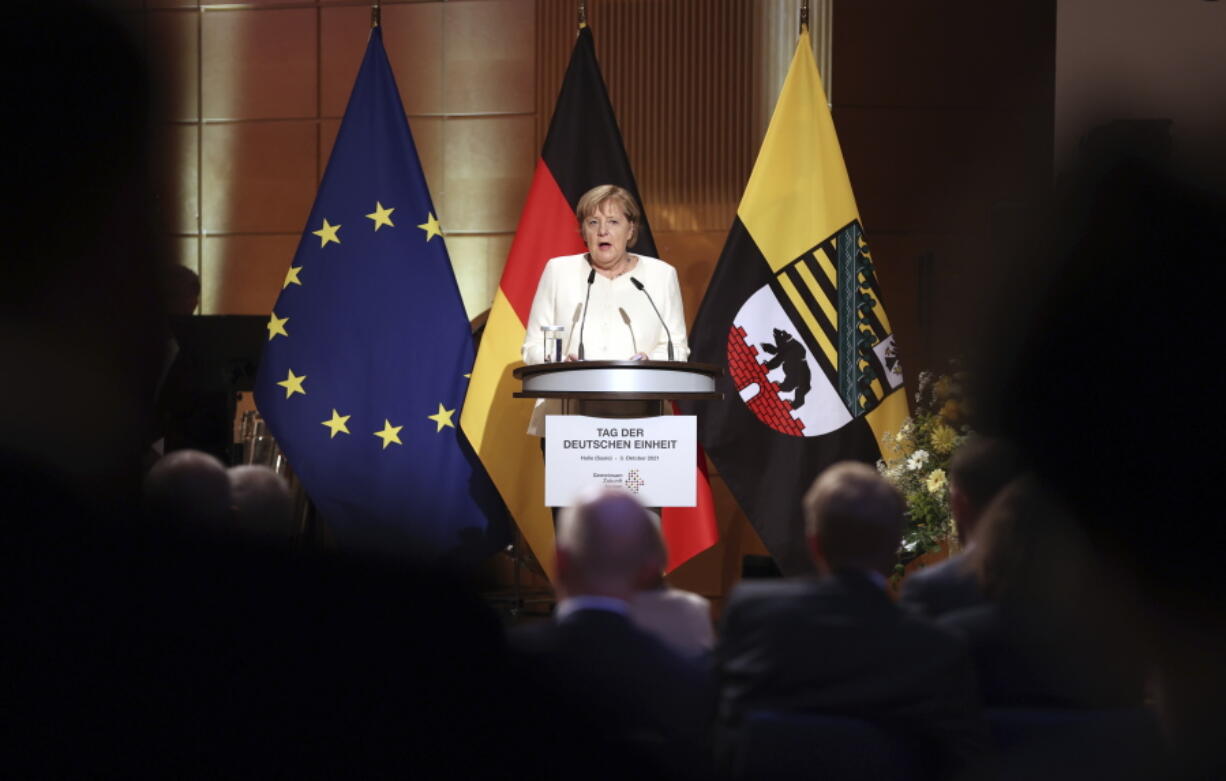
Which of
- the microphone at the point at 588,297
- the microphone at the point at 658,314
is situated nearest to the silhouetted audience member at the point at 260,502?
the microphone at the point at 588,297

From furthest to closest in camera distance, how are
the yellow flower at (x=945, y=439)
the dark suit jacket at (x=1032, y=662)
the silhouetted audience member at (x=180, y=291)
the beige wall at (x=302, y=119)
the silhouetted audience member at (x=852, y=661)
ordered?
the beige wall at (x=302, y=119) < the silhouetted audience member at (x=180, y=291) < the yellow flower at (x=945, y=439) < the dark suit jacket at (x=1032, y=662) < the silhouetted audience member at (x=852, y=661)

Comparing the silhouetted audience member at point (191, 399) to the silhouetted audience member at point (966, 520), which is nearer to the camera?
the silhouetted audience member at point (966, 520)

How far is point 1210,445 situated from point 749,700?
1528mm

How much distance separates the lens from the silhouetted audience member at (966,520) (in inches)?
93.8

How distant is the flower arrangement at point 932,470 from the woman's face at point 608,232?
48.1 inches

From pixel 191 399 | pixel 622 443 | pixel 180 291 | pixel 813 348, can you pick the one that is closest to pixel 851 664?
pixel 622 443

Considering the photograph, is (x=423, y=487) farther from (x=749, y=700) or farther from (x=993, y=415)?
(x=749, y=700)

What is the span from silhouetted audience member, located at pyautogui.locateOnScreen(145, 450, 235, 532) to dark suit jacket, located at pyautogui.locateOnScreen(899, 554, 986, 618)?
4.25ft

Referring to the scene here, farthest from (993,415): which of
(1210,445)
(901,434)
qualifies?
(1210,445)

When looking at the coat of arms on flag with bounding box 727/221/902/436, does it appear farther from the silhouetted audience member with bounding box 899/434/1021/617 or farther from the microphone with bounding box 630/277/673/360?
the silhouetted audience member with bounding box 899/434/1021/617

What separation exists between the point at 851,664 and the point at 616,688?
0.37 m

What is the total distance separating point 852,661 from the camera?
2078 mm

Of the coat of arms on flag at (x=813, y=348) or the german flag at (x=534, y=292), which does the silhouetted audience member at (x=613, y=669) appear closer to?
the german flag at (x=534, y=292)

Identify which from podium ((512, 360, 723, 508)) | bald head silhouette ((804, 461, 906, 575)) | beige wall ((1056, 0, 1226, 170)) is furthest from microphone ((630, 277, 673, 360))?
bald head silhouette ((804, 461, 906, 575))
